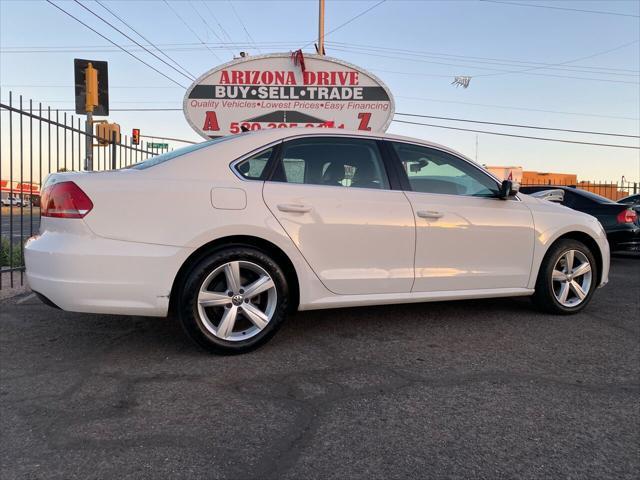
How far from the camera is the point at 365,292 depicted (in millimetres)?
3738

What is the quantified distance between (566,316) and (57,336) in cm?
440

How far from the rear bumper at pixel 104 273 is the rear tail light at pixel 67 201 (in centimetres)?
13

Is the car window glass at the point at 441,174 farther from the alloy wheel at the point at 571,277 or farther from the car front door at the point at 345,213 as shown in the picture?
the alloy wheel at the point at 571,277

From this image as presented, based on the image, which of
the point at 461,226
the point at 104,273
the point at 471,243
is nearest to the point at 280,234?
the point at 104,273

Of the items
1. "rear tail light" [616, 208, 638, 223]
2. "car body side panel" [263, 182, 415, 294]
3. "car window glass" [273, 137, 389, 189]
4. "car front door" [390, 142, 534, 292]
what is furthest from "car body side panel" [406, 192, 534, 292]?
"rear tail light" [616, 208, 638, 223]

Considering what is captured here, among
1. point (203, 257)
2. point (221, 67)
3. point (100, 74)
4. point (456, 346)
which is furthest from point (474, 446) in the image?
point (221, 67)

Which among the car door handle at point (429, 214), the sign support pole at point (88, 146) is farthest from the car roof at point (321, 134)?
the sign support pole at point (88, 146)

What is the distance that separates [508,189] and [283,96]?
5.90m

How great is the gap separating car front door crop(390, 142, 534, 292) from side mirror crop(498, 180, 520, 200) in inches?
2.5

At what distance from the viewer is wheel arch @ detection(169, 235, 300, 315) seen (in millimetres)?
3305

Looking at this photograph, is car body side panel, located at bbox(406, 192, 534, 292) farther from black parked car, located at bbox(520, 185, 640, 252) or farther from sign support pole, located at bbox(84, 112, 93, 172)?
sign support pole, located at bbox(84, 112, 93, 172)

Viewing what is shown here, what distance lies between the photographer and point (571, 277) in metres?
4.62

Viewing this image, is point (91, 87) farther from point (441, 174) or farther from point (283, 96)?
point (441, 174)

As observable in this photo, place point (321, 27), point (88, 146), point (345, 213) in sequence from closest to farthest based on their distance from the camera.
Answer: point (345, 213) < point (88, 146) < point (321, 27)
